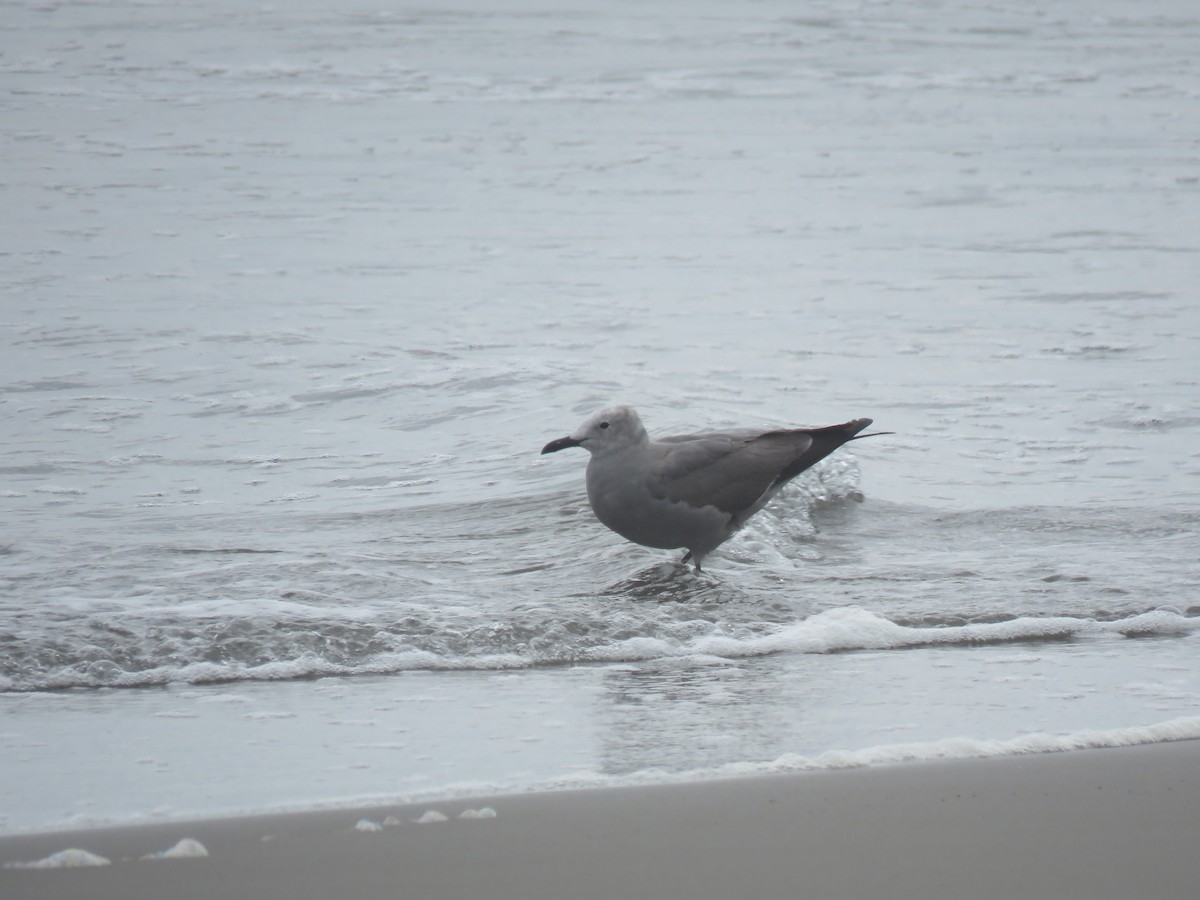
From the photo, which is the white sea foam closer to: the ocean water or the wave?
the ocean water

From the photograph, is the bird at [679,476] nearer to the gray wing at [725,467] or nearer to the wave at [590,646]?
the gray wing at [725,467]

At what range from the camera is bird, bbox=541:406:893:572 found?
5473 mm

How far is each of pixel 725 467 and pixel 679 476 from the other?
0.24 metres

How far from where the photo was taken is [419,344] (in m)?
10.0

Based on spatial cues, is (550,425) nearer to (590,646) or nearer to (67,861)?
(590,646)

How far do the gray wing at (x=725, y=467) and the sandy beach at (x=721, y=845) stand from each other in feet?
7.39

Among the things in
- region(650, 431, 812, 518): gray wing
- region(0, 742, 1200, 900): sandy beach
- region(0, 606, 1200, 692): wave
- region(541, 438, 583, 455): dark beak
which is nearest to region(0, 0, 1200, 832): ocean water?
region(0, 606, 1200, 692): wave

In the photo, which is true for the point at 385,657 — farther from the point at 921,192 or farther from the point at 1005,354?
the point at 921,192

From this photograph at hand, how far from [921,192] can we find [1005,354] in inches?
269

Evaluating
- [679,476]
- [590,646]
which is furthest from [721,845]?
[679,476]

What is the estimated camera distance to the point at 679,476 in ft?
18.2

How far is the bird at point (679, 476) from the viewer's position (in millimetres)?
5473

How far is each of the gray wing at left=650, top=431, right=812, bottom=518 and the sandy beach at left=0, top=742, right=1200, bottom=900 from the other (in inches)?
88.6

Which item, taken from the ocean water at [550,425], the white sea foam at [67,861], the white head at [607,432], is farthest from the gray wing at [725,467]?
the white sea foam at [67,861]
